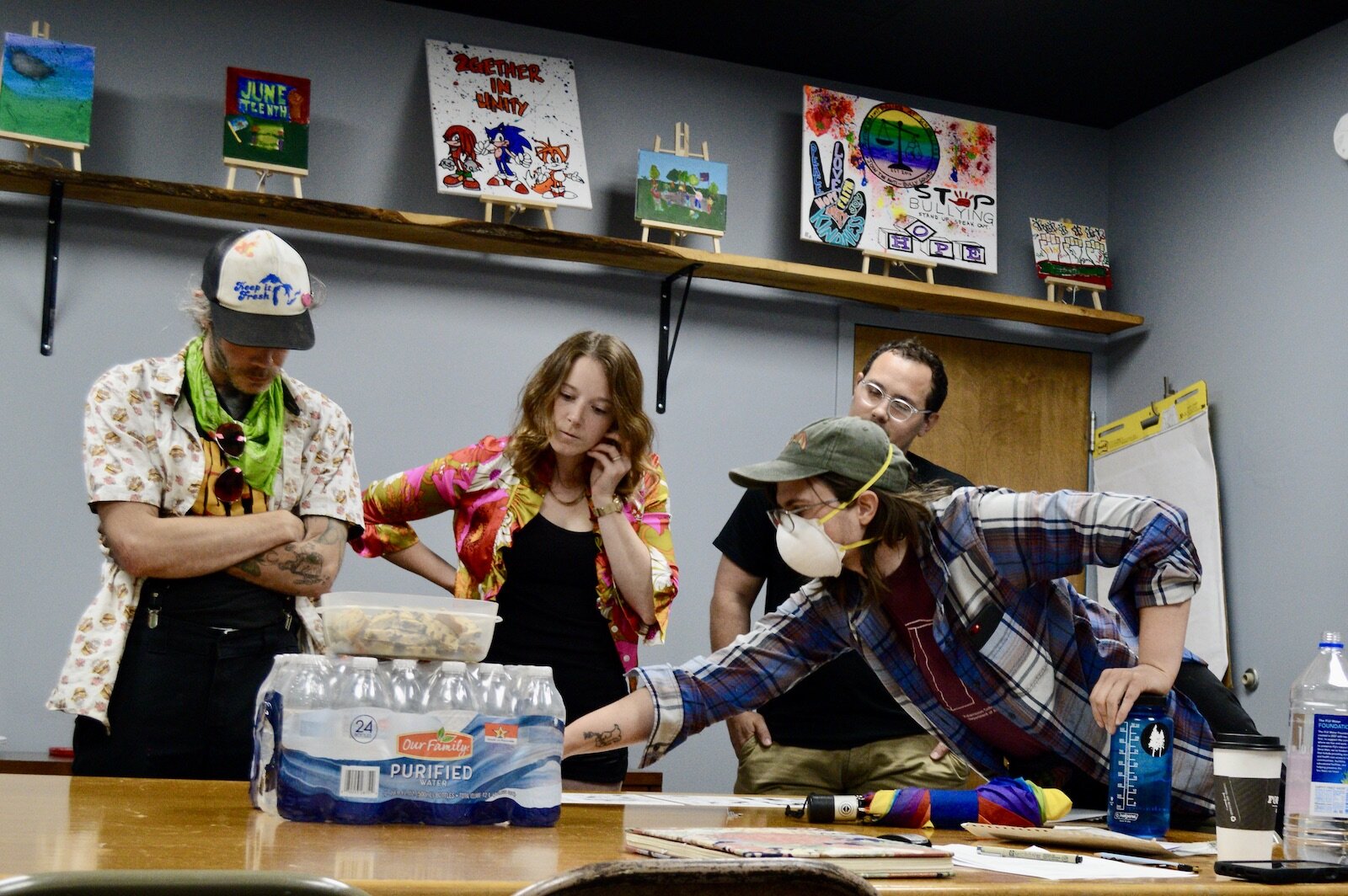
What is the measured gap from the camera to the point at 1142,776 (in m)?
1.92

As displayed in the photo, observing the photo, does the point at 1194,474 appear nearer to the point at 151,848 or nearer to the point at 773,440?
the point at 773,440

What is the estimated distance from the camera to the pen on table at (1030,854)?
1.62m

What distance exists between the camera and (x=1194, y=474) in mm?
4332

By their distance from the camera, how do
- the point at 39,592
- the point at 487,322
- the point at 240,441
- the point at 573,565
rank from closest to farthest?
the point at 240,441
the point at 573,565
the point at 39,592
the point at 487,322

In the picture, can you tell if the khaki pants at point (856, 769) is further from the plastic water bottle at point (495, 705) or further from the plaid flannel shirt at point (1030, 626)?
the plastic water bottle at point (495, 705)

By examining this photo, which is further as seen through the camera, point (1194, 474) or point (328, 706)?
point (1194, 474)

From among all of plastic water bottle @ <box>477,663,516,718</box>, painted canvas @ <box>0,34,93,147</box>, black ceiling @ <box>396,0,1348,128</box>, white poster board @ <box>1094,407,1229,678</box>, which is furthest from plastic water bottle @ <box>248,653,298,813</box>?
white poster board @ <box>1094,407,1229,678</box>

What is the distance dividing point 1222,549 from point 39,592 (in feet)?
11.4

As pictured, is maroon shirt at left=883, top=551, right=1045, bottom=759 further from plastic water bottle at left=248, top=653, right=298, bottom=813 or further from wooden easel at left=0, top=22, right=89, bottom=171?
wooden easel at left=0, top=22, right=89, bottom=171

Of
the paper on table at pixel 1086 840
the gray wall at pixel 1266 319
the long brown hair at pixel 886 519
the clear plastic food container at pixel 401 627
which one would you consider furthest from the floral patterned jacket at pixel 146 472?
the gray wall at pixel 1266 319

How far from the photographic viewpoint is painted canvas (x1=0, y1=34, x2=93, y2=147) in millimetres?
3488

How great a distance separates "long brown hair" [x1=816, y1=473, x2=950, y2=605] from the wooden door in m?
2.28

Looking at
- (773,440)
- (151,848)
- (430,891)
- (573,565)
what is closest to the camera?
(430,891)

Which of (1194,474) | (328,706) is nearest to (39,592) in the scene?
(328,706)
